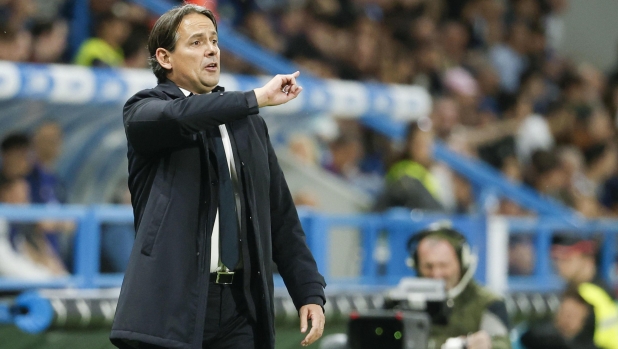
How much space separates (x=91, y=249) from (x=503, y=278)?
3.24 m

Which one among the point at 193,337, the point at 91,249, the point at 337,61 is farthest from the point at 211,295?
the point at 337,61

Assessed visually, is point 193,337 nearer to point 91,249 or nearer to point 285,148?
point 91,249

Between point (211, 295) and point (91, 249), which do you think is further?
point (91, 249)

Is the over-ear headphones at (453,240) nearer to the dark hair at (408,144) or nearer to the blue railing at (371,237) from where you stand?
the blue railing at (371,237)

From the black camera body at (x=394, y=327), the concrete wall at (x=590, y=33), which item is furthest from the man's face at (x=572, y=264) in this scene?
the concrete wall at (x=590, y=33)

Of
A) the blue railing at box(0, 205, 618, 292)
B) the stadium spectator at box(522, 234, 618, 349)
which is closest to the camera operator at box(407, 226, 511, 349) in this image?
the stadium spectator at box(522, 234, 618, 349)

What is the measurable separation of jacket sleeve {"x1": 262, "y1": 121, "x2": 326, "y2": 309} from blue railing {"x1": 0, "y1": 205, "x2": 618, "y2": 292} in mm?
2443

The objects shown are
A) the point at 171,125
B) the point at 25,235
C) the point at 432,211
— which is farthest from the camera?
the point at 432,211

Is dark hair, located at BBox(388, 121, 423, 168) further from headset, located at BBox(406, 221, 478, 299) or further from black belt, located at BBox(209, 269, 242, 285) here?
black belt, located at BBox(209, 269, 242, 285)

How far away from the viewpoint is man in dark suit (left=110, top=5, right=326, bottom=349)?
10.1 ft

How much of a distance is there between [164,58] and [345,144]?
591 centimetres

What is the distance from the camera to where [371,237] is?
289 inches

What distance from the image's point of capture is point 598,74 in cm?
1434

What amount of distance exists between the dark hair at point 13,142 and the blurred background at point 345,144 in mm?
15
